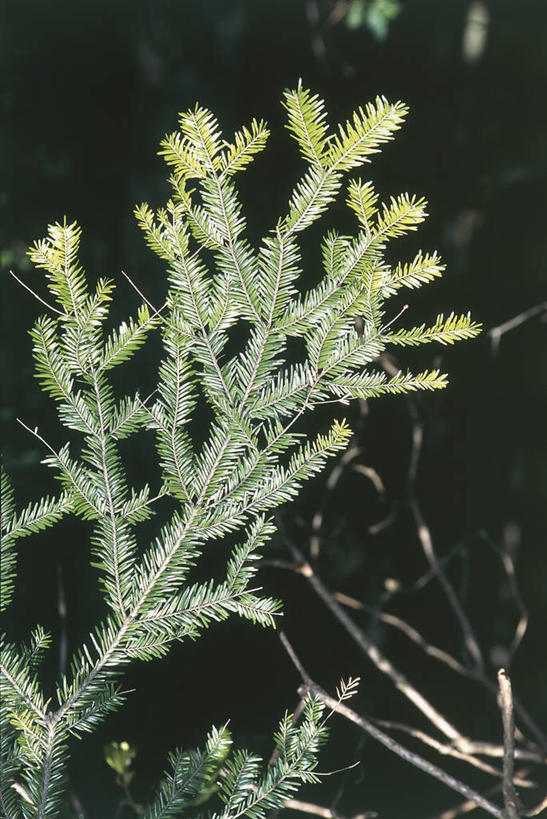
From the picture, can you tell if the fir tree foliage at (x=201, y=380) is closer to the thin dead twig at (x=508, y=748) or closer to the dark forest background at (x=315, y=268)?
the thin dead twig at (x=508, y=748)

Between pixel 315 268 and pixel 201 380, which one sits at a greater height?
pixel 315 268

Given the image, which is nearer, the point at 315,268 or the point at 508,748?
the point at 508,748

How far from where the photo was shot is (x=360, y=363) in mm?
525

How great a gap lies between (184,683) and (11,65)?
118cm

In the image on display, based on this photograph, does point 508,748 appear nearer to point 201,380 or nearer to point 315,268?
point 201,380

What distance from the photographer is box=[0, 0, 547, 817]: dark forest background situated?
43.4 inches

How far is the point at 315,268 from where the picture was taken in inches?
44.4

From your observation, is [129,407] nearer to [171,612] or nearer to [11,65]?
[171,612]

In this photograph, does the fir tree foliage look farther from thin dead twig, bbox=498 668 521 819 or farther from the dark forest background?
the dark forest background

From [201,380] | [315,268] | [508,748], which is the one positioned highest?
[315,268]

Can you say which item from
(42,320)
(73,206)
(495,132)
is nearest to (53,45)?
(73,206)

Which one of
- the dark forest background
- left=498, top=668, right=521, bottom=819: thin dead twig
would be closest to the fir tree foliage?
left=498, top=668, right=521, bottom=819: thin dead twig

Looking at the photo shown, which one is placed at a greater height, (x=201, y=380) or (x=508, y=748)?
(x=201, y=380)

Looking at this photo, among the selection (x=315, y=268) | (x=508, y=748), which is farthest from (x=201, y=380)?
(x=315, y=268)
